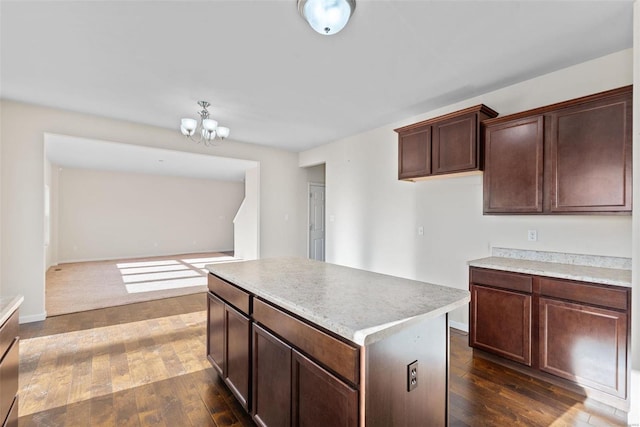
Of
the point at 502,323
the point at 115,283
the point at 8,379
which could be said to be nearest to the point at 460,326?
the point at 502,323

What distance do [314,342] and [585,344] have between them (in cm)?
204

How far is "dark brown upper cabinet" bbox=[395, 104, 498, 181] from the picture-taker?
9.04ft

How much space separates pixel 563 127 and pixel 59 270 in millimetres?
9002

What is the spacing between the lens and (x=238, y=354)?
1829 millimetres

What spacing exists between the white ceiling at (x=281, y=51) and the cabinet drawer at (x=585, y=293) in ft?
5.92

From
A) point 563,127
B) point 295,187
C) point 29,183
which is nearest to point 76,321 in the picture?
point 29,183

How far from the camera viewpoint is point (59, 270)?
251 inches

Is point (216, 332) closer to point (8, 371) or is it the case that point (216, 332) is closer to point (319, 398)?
point (8, 371)

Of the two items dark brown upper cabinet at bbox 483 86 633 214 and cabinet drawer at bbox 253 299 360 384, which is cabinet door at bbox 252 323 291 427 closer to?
cabinet drawer at bbox 253 299 360 384

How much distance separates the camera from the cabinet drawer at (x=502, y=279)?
2250 millimetres

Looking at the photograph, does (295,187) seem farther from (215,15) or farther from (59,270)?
(59,270)

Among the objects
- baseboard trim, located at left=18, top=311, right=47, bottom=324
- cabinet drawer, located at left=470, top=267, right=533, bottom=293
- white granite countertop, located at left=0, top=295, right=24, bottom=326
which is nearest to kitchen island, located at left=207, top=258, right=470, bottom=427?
white granite countertop, located at left=0, top=295, right=24, bottom=326

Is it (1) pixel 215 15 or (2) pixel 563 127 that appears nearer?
(1) pixel 215 15

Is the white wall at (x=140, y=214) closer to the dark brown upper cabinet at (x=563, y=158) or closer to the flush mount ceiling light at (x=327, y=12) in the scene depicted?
the flush mount ceiling light at (x=327, y=12)
